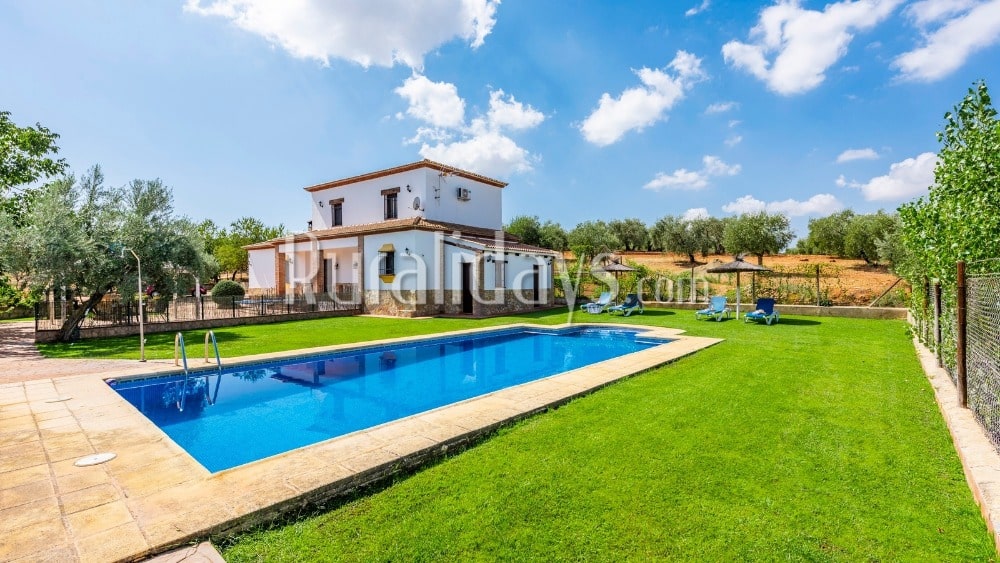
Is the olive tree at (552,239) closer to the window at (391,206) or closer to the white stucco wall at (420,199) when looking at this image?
the white stucco wall at (420,199)

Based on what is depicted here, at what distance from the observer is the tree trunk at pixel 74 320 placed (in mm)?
13344

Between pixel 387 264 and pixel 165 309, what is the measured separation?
886cm

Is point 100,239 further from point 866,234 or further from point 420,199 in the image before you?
point 866,234

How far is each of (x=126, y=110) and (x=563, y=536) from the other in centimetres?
1807

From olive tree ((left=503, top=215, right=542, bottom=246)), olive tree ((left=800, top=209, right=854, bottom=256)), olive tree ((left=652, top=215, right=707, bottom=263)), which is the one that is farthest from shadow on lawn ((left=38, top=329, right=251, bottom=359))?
olive tree ((left=800, top=209, right=854, bottom=256))

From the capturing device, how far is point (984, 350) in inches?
186

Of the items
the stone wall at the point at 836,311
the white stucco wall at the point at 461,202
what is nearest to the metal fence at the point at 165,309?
the white stucco wall at the point at 461,202

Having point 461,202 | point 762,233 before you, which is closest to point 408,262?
point 461,202

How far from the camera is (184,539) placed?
A: 9.39 feet

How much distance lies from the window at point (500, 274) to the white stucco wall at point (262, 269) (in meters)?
14.5

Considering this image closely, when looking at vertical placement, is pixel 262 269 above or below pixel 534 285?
above

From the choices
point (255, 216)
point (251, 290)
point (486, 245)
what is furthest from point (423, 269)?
point (255, 216)

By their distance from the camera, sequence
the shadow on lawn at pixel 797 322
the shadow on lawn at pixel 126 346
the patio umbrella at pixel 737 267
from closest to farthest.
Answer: the shadow on lawn at pixel 126 346
the shadow on lawn at pixel 797 322
the patio umbrella at pixel 737 267

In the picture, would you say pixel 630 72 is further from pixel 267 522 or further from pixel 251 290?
pixel 251 290
